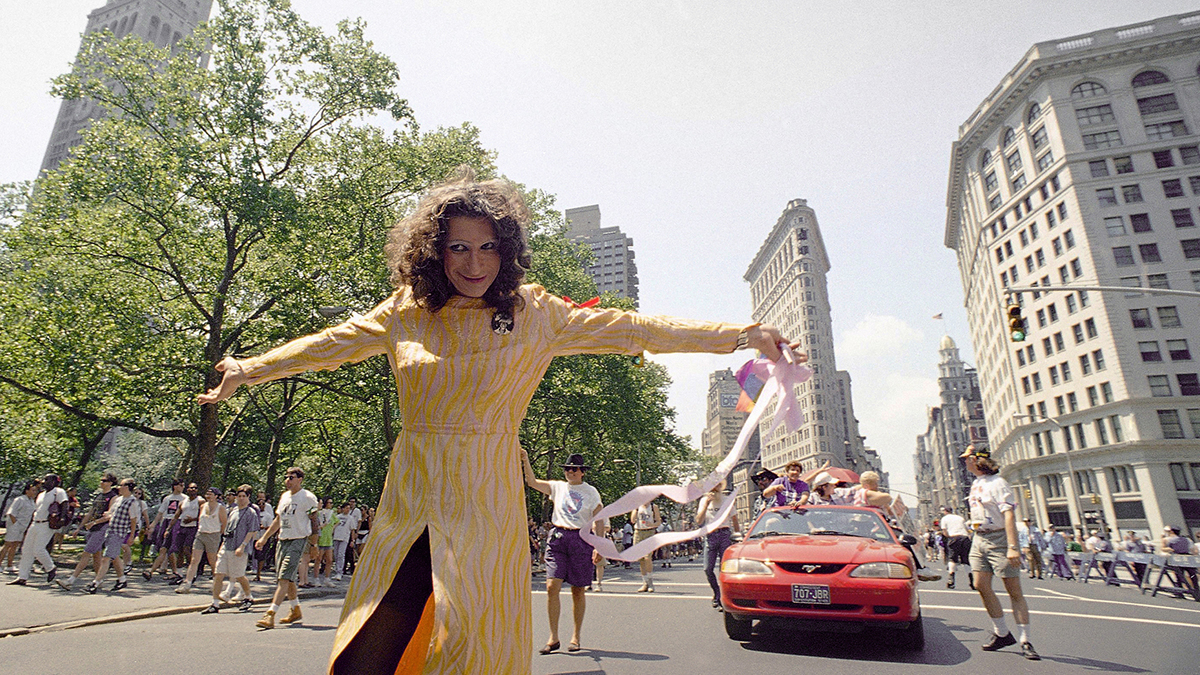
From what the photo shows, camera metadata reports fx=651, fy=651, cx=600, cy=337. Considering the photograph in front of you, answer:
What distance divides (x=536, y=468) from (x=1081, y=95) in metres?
53.5

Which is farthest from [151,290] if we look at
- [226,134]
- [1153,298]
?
[1153,298]

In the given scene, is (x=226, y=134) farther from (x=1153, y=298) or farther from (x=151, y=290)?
(x=1153, y=298)

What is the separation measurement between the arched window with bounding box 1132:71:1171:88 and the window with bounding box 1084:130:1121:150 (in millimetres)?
5232

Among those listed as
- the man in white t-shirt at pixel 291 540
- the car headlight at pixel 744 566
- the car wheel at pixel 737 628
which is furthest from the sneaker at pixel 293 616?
the car headlight at pixel 744 566

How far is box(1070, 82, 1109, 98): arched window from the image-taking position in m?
53.2

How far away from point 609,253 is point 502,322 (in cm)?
13363

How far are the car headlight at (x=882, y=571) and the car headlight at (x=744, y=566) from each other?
772 mm

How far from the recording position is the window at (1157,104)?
51.2 meters

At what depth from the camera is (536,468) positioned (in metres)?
38.5

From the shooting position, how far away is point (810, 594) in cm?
580

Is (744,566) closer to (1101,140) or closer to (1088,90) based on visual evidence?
(1101,140)

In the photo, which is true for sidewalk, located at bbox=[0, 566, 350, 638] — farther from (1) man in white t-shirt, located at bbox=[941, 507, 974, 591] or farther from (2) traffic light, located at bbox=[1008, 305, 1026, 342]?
(2) traffic light, located at bbox=[1008, 305, 1026, 342]

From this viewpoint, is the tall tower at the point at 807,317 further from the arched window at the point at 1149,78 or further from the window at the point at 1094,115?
the arched window at the point at 1149,78

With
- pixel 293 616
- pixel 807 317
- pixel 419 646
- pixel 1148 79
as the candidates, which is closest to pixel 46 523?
pixel 293 616
